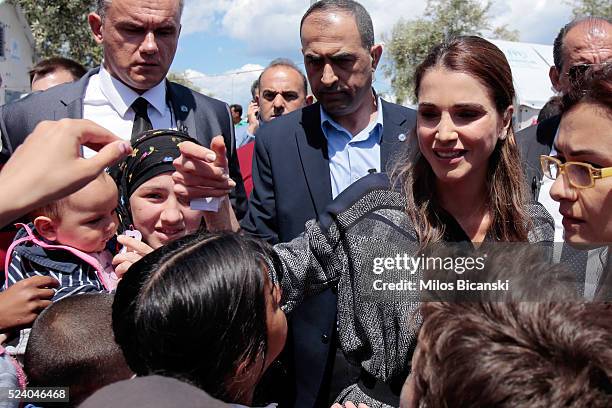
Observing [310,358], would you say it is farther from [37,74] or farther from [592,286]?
[37,74]

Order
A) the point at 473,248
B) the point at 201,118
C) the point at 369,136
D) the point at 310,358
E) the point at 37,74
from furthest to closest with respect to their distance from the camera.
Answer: the point at 37,74 → the point at 369,136 → the point at 201,118 → the point at 310,358 → the point at 473,248

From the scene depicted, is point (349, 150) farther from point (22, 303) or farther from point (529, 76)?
point (529, 76)

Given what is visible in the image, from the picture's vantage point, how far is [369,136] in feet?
11.2

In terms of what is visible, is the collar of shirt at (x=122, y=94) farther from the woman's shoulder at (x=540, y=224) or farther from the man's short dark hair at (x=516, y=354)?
the man's short dark hair at (x=516, y=354)

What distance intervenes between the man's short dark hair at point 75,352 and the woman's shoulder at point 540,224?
1383mm

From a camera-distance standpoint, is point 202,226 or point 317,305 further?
point 317,305

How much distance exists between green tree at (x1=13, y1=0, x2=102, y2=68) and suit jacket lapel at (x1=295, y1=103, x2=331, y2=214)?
12870 mm

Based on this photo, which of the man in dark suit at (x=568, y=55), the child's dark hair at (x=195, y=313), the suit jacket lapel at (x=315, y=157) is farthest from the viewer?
the man in dark suit at (x=568, y=55)

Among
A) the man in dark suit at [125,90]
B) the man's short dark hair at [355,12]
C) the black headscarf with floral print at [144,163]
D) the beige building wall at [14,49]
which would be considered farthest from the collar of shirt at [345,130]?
the beige building wall at [14,49]

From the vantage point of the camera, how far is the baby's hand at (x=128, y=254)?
1959mm

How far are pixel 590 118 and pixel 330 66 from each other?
1.77m

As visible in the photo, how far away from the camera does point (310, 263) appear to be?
2.11m

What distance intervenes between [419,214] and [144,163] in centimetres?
101

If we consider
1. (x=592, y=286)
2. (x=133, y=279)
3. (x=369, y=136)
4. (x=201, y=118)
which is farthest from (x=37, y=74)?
(x=592, y=286)
